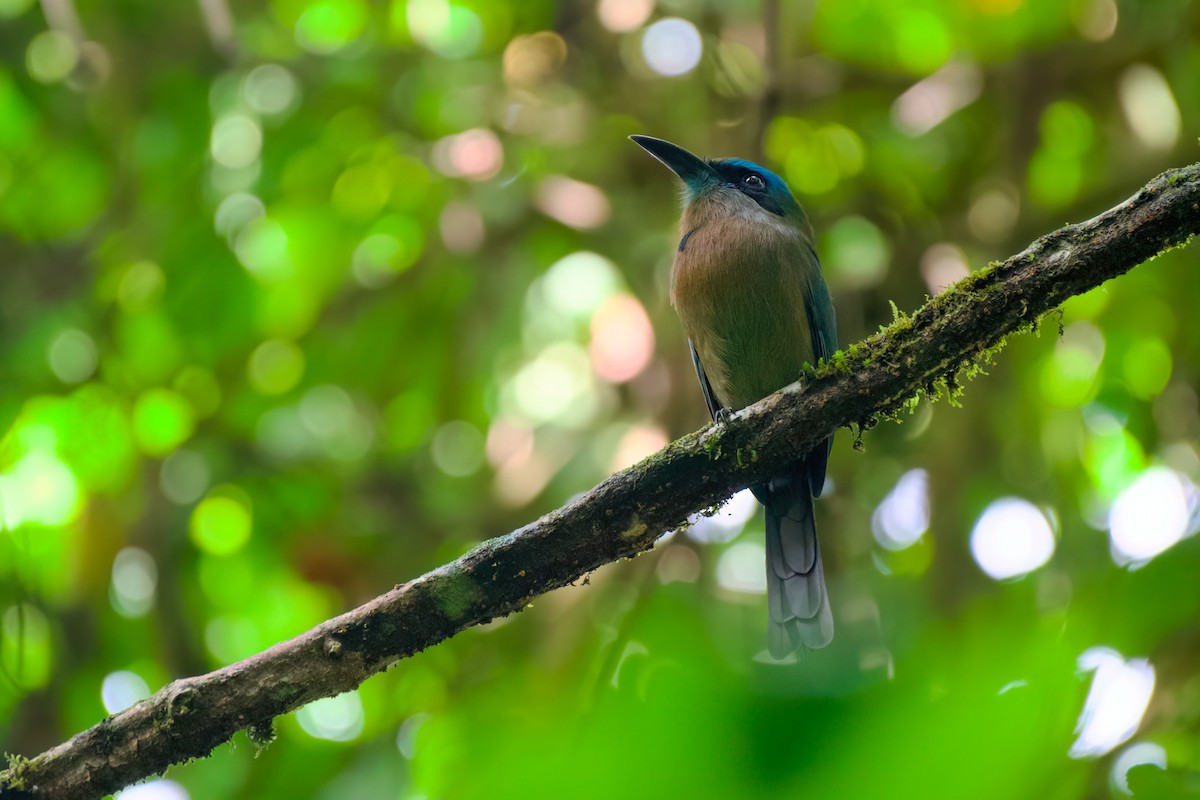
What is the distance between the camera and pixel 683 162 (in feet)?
14.6

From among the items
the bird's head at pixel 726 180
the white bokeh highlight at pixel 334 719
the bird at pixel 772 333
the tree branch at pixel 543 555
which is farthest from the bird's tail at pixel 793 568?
the white bokeh highlight at pixel 334 719

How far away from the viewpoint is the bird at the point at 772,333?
386cm

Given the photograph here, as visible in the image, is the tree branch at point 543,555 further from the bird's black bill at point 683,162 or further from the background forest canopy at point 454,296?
the bird's black bill at point 683,162

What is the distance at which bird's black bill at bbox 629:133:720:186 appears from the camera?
4383 mm

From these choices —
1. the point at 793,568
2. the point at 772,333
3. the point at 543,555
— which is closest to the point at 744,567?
the point at 793,568

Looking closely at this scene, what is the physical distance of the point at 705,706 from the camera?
68cm

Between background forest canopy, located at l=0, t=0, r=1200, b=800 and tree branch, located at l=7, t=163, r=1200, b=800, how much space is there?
118 cm

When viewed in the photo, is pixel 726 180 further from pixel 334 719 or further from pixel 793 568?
pixel 334 719

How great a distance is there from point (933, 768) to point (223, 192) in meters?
5.21

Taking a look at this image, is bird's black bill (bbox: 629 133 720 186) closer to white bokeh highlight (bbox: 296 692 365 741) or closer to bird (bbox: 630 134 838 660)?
bird (bbox: 630 134 838 660)

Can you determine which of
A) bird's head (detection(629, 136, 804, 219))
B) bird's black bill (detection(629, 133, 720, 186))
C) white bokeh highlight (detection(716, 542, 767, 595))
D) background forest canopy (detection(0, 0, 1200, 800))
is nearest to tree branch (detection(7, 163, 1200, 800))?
background forest canopy (detection(0, 0, 1200, 800))

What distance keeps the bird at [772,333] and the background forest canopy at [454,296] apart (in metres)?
0.29

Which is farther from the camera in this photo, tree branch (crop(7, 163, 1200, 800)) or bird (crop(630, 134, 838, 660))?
bird (crop(630, 134, 838, 660))

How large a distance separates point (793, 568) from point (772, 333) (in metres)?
0.91
